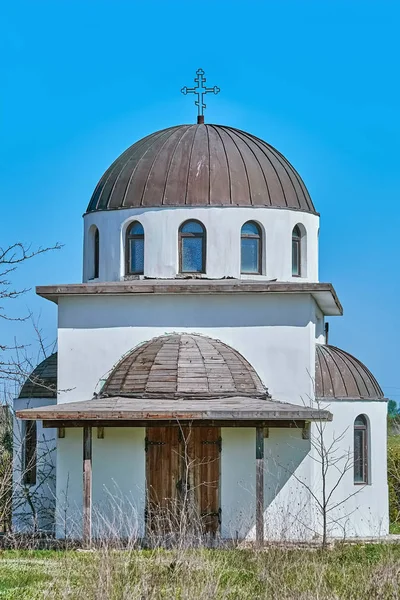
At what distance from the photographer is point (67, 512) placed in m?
22.3

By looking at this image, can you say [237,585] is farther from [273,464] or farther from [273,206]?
[273,206]

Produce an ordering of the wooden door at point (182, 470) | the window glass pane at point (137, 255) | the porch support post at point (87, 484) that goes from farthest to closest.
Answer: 1. the window glass pane at point (137, 255)
2. the wooden door at point (182, 470)
3. the porch support post at point (87, 484)

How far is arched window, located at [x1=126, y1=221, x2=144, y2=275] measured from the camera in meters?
24.3

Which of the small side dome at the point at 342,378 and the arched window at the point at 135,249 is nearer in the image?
the small side dome at the point at 342,378

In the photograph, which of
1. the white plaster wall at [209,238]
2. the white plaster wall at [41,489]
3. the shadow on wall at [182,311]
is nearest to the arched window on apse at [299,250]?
the white plaster wall at [209,238]

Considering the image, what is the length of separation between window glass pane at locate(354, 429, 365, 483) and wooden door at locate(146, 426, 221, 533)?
12.3 ft

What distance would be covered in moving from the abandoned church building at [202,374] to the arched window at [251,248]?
0.03m

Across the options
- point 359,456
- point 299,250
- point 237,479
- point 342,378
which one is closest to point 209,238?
point 299,250

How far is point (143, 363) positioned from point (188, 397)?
3.91ft

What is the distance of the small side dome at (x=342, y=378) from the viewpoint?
2414cm

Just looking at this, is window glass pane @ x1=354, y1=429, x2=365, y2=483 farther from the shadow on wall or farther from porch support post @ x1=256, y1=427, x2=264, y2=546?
porch support post @ x1=256, y1=427, x2=264, y2=546

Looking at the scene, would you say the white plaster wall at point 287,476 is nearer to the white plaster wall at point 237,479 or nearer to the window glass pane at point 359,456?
the white plaster wall at point 237,479

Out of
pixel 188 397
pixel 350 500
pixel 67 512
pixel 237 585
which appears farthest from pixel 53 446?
pixel 237 585

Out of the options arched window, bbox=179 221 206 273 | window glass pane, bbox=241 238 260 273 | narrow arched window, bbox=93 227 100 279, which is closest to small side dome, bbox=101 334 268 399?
arched window, bbox=179 221 206 273
